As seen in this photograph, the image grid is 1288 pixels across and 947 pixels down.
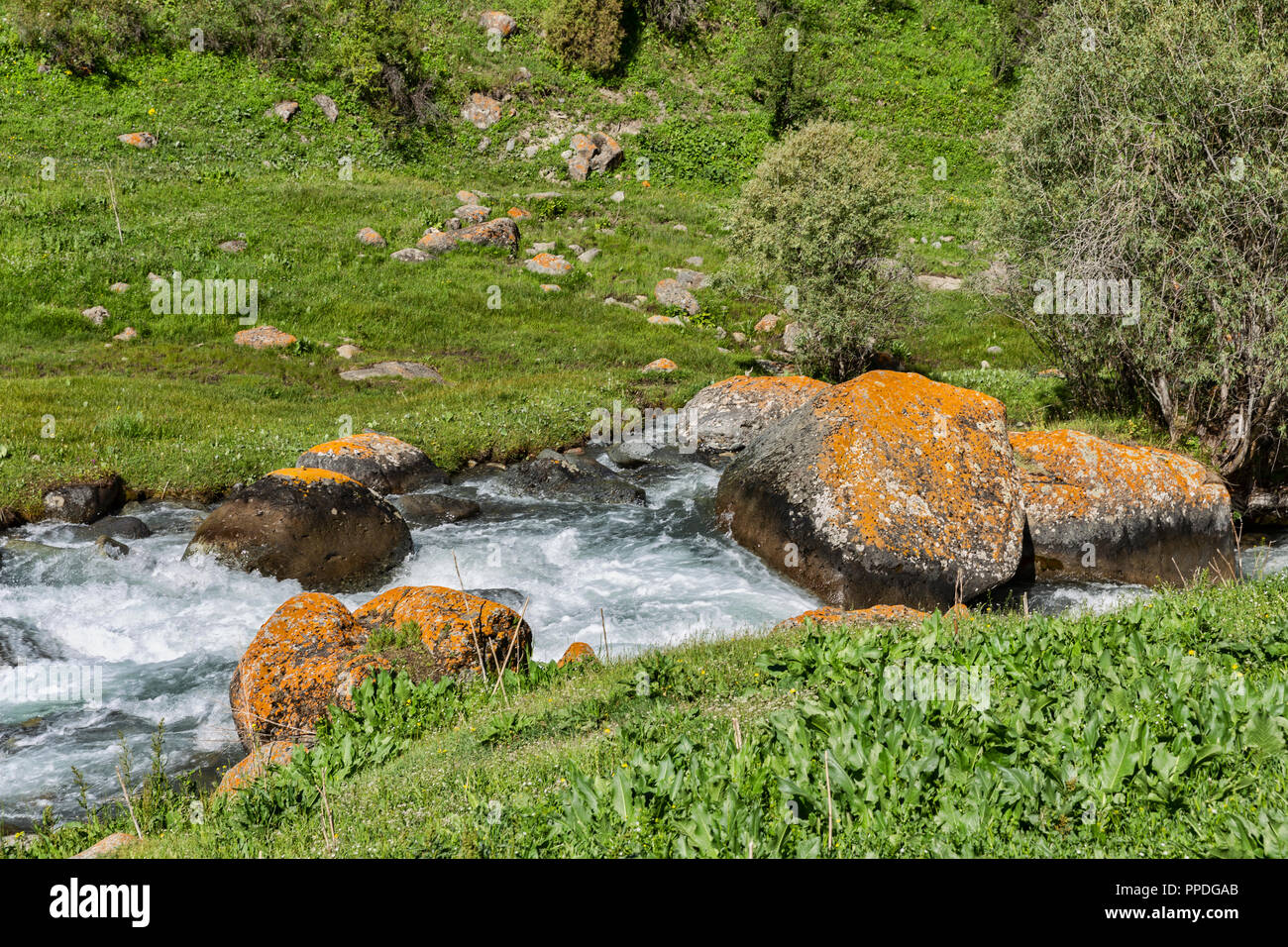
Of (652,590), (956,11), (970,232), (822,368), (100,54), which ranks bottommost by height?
(652,590)

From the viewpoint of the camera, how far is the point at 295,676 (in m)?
10.3

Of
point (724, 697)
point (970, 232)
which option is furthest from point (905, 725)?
point (970, 232)

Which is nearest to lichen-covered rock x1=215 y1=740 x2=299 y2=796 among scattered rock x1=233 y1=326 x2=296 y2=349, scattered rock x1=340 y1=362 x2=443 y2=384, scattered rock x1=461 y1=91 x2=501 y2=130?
scattered rock x1=340 y1=362 x2=443 y2=384

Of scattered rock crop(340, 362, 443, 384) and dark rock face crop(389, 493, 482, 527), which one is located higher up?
scattered rock crop(340, 362, 443, 384)

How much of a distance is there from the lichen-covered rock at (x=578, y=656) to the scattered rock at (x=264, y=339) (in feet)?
67.4

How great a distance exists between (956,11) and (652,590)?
68.3 m

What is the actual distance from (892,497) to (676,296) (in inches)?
904

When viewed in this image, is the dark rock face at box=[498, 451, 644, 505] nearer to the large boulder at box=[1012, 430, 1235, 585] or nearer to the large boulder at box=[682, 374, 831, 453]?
the large boulder at box=[682, 374, 831, 453]

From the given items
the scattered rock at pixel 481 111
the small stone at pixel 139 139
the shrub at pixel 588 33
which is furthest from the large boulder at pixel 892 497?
the shrub at pixel 588 33

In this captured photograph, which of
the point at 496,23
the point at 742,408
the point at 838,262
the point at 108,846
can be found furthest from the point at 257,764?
the point at 496,23

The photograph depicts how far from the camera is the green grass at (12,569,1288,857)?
498 cm

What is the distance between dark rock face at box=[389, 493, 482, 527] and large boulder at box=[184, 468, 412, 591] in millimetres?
1966
